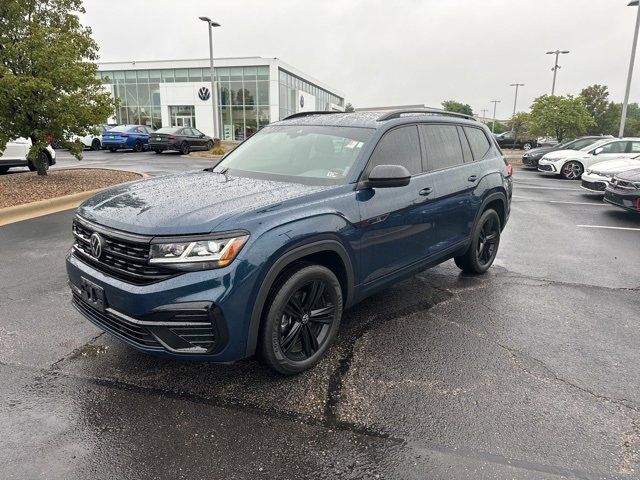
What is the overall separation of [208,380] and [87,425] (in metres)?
0.77

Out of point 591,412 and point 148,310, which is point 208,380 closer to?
point 148,310

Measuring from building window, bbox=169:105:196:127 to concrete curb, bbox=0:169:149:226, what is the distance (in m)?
32.9

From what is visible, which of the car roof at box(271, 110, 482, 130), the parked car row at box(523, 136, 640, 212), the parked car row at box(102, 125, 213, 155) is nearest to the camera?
the car roof at box(271, 110, 482, 130)

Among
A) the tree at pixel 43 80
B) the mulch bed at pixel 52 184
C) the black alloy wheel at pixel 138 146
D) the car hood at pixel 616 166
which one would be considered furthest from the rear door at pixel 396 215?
the black alloy wheel at pixel 138 146

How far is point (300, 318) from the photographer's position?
3150 millimetres

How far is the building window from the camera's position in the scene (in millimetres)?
40500

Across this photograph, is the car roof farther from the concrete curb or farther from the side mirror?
the concrete curb

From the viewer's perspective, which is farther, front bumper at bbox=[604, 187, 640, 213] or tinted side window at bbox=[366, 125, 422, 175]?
front bumper at bbox=[604, 187, 640, 213]

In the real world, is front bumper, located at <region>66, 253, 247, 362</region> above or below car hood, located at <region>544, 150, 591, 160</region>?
below

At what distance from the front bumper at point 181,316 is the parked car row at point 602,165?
895cm

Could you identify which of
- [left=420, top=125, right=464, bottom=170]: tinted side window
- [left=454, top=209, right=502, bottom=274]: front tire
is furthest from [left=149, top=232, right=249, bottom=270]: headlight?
[left=454, top=209, right=502, bottom=274]: front tire

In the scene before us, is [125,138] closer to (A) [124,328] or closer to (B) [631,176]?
(B) [631,176]

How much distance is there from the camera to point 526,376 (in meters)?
3.29

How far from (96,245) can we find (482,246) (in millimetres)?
4211
